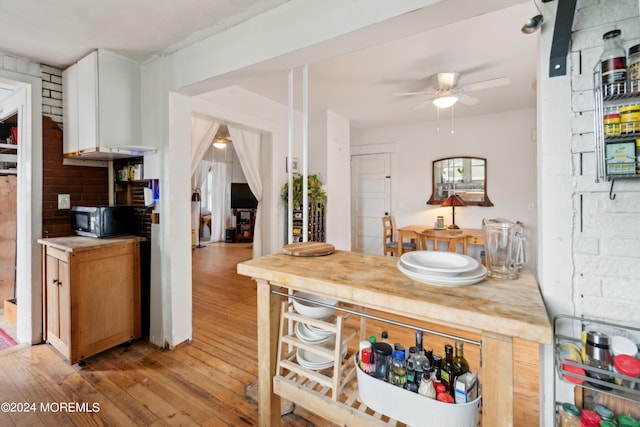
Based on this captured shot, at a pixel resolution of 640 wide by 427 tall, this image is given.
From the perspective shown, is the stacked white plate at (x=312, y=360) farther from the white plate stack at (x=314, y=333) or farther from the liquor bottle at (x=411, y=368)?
the liquor bottle at (x=411, y=368)

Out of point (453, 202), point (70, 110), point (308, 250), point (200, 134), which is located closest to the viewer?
point (308, 250)

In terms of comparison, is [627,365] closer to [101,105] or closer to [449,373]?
[449,373]

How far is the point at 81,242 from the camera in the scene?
2.30 m

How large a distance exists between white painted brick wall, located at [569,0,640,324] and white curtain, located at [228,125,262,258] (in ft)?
11.4

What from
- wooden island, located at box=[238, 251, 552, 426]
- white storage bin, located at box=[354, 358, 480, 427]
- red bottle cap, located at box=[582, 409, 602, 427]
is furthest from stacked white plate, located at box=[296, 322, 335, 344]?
red bottle cap, located at box=[582, 409, 602, 427]

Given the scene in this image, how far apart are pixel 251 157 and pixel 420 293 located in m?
3.42

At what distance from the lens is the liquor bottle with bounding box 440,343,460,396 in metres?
1.01

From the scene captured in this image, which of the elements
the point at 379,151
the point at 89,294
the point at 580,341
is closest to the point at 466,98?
the point at 379,151

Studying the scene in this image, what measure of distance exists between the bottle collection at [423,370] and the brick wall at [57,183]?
2901 millimetres

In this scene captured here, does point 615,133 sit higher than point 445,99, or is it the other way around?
point 445,99

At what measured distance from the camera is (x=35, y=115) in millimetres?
2436

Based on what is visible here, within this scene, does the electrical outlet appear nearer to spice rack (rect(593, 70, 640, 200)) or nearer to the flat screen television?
spice rack (rect(593, 70, 640, 200))

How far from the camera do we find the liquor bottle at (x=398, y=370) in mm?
1072

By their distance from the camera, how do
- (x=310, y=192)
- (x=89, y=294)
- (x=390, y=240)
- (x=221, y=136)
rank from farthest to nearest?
(x=221, y=136)
(x=390, y=240)
(x=310, y=192)
(x=89, y=294)
